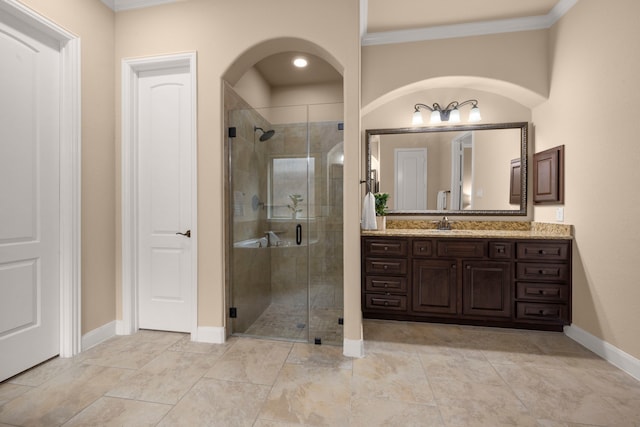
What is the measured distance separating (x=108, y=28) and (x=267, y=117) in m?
1.56

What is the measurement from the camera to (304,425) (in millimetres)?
1534

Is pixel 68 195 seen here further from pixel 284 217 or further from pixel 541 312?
pixel 541 312

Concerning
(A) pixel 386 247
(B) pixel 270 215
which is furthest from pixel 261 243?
(A) pixel 386 247

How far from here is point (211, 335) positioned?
8.11 ft

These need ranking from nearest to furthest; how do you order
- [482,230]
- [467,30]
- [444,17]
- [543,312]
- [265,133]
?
1. [543,312]
2. [265,133]
3. [444,17]
4. [467,30]
5. [482,230]

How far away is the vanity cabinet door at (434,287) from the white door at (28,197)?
9.98ft

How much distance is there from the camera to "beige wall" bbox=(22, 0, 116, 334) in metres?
2.30

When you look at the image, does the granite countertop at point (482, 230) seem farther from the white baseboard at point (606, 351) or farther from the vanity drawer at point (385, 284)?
the white baseboard at point (606, 351)

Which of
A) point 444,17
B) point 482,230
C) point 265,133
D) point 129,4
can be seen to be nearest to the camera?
point 129,4

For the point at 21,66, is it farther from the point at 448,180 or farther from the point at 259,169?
the point at 448,180

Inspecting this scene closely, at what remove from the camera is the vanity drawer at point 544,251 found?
2641 mm

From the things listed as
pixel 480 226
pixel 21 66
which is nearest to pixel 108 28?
pixel 21 66

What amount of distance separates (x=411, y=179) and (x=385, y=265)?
1.13 m

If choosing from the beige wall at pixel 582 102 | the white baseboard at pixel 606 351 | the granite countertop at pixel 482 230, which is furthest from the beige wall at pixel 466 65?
the white baseboard at pixel 606 351
